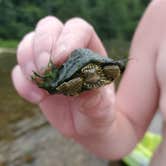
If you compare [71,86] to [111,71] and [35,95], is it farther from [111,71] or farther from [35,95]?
[35,95]

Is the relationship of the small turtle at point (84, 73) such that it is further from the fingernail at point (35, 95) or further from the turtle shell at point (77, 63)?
the fingernail at point (35, 95)

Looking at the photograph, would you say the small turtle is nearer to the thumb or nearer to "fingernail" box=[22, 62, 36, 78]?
the thumb

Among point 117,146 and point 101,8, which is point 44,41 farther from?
point 101,8

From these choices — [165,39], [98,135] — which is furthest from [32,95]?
[165,39]

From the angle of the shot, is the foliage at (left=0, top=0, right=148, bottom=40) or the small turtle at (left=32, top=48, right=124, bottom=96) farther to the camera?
the foliage at (left=0, top=0, right=148, bottom=40)

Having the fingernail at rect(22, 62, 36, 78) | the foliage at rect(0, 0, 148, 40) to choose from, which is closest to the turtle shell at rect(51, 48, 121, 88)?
the fingernail at rect(22, 62, 36, 78)

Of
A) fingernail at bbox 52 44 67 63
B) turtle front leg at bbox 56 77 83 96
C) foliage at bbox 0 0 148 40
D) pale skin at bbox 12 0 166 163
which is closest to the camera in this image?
turtle front leg at bbox 56 77 83 96
